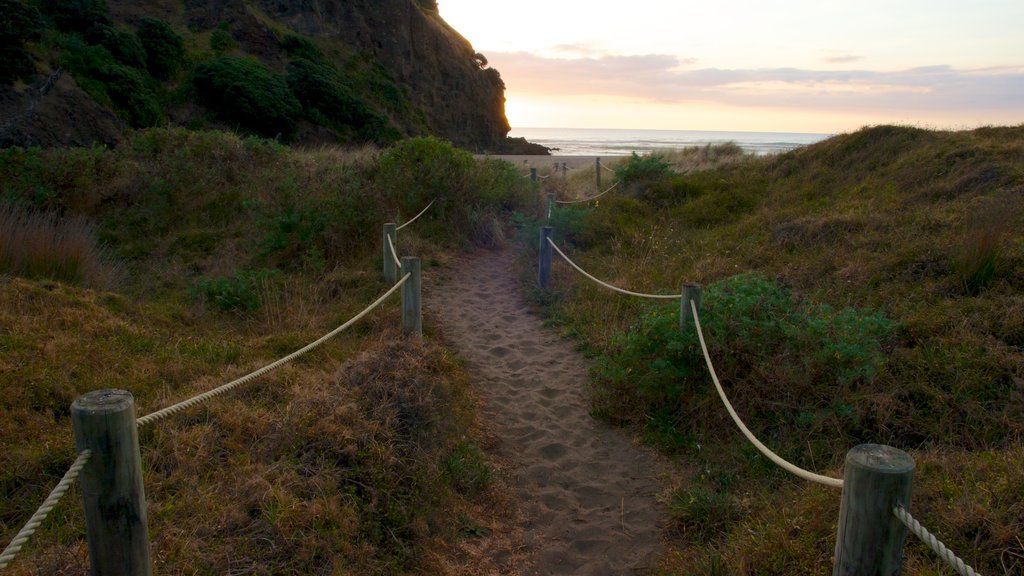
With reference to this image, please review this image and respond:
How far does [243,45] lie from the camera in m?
27.9

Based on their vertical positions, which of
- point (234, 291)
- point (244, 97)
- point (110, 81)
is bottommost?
point (234, 291)

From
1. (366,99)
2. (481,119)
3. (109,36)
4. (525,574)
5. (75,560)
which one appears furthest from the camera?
(481,119)

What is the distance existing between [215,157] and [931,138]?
44.8 feet

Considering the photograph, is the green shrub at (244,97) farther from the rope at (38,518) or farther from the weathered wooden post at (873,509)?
the weathered wooden post at (873,509)

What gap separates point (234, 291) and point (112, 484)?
18.3 feet

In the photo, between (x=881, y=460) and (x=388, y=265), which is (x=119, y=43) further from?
(x=881, y=460)

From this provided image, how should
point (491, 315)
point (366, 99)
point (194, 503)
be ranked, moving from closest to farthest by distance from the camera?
1. point (194, 503)
2. point (491, 315)
3. point (366, 99)

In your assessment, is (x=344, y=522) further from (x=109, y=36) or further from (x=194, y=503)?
(x=109, y=36)

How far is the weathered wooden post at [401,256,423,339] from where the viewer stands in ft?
18.5

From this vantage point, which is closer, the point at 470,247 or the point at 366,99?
the point at 470,247

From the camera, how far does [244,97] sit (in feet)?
79.3

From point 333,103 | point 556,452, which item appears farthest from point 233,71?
point 556,452

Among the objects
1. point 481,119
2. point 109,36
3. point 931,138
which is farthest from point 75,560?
point 481,119

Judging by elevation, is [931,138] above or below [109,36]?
below
